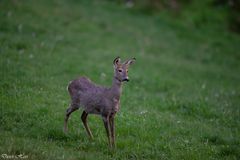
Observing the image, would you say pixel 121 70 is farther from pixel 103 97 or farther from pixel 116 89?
pixel 103 97

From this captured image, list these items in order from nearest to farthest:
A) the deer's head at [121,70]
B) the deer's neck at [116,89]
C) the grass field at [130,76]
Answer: the deer's head at [121,70], the deer's neck at [116,89], the grass field at [130,76]

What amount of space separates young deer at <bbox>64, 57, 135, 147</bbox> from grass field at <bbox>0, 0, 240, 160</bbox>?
0.49m

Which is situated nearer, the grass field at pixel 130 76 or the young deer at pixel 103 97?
the young deer at pixel 103 97

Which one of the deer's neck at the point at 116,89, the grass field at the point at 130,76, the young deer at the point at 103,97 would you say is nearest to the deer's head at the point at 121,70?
the young deer at the point at 103,97

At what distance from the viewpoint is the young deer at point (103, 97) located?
9.91 m

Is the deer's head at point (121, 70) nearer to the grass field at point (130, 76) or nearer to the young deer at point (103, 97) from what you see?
the young deer at point (103, 97)

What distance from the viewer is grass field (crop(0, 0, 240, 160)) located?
33.6ft

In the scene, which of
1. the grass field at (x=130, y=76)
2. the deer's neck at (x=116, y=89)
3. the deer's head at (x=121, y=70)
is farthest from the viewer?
the grass field at (x=130, y=76)

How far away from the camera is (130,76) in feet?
57.7

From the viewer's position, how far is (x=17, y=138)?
9.41 meters

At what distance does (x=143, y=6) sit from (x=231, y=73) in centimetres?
A: 859

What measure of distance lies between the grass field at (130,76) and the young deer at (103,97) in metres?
0.49

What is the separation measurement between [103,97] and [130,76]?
7544 mm

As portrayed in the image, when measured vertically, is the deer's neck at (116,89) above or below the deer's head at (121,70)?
below
